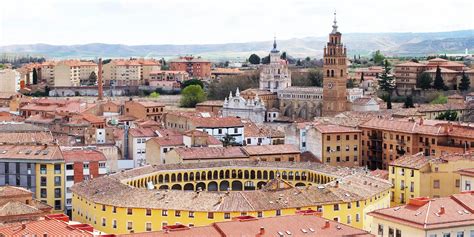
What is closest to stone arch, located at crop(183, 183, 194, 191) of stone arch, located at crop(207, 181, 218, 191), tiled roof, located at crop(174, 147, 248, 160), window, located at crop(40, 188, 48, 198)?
stone arch, located at crop(207, 181, 218, 191)

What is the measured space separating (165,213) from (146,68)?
4061 inches

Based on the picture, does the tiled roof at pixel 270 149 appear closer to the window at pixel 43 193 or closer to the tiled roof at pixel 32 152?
the tiled roof at pixel 32 152

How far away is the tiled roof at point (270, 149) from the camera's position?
6284 centimetres

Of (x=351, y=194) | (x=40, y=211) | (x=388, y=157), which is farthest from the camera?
Result: (x=388, y=157)

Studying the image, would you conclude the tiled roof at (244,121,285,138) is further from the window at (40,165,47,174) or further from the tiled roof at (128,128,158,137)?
the window at (40,165,47,174)

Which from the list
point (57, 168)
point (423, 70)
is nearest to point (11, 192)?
point (57, 168)

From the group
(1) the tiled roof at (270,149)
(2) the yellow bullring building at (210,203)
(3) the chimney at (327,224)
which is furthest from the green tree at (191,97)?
(3) the chimney at (327,224)

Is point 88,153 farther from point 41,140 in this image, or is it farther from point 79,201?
point 79,201

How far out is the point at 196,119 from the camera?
245ft

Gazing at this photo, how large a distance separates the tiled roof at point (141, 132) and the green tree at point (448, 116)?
25271 mm

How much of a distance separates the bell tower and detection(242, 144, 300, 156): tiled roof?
26.4 meters

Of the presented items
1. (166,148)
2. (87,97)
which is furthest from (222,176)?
(87,97)

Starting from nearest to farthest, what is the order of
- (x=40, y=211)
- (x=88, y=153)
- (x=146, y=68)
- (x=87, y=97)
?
(x=40, y=211), (x=88, y=153), (x=87, y=97), (x=146, y=68)

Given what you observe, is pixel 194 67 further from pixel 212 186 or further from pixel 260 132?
pixel 212 186
